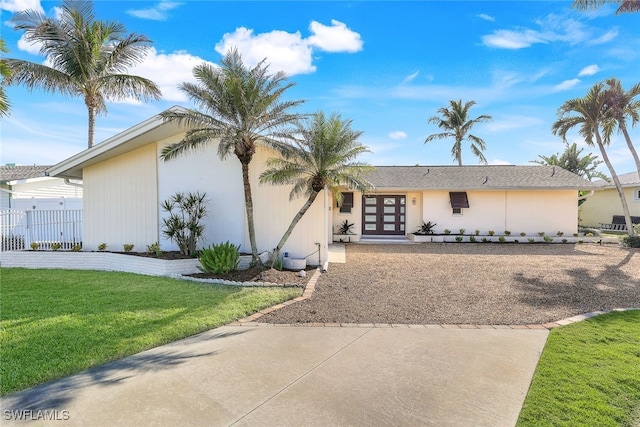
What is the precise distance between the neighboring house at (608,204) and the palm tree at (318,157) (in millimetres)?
23391

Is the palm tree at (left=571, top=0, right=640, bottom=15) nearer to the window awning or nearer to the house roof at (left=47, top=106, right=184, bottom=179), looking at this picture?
the window awning

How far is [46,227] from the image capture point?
1180 centimetres

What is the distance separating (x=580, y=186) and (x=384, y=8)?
15624 millimetres

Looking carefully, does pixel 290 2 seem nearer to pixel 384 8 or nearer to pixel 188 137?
pixel 384 8

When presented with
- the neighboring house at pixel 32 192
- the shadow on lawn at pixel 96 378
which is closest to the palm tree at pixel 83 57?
the neighboring house at pixel 32 192

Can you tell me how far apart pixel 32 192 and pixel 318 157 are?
1903cm

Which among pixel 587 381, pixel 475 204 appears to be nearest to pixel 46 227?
pixel 587 381

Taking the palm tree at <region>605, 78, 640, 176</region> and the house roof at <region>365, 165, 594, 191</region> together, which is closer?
the palm tree at <region>605, 78, 640, 176</region>

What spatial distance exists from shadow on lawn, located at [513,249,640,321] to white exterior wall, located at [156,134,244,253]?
8457 millimetres

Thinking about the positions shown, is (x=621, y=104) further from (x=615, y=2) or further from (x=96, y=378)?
(x=96, y=378)

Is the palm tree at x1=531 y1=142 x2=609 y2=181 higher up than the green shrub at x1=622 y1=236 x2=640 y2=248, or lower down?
higher up

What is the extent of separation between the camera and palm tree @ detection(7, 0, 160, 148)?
1402 centimetres

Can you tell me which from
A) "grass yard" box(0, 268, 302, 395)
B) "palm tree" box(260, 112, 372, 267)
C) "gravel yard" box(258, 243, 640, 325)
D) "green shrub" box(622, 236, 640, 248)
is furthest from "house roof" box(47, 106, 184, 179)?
"green shrub" box(622, 236, 640, 248)

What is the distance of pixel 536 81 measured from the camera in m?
13.2
